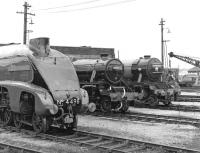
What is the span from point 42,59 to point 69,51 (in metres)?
41.5

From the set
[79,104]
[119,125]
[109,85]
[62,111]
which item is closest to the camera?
[62,111]

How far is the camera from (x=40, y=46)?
11766 mm

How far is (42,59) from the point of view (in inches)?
449

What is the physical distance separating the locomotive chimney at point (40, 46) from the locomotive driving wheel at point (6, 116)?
228 cm

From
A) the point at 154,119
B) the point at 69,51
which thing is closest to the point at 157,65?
the point at 154,119

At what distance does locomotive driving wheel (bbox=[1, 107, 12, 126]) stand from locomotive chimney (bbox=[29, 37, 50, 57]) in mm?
2281

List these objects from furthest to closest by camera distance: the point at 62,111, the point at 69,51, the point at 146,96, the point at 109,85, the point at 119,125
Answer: the point at 69,51 < the point at 146,96 < the point at 109,85 < the point at 119,125 < the point at 62,111

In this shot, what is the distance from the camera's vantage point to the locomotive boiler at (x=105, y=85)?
1738 centimetres

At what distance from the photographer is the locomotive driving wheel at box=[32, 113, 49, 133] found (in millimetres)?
10492

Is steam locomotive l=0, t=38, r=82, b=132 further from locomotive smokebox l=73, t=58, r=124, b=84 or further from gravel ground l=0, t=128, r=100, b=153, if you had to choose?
locomotive smokebox l=73, t=58, r=124, b=84

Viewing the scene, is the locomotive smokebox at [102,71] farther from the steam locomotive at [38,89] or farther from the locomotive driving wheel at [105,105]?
the steam locomotive at [38,89]

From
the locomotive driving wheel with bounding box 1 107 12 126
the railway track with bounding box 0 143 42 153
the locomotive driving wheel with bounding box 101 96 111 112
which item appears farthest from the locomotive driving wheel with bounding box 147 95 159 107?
the railway track with bounding box 0 143 42 153

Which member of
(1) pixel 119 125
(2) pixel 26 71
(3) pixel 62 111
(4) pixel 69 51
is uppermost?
(4) pixel 69 51

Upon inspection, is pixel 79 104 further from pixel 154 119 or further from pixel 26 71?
pixel 154 119
